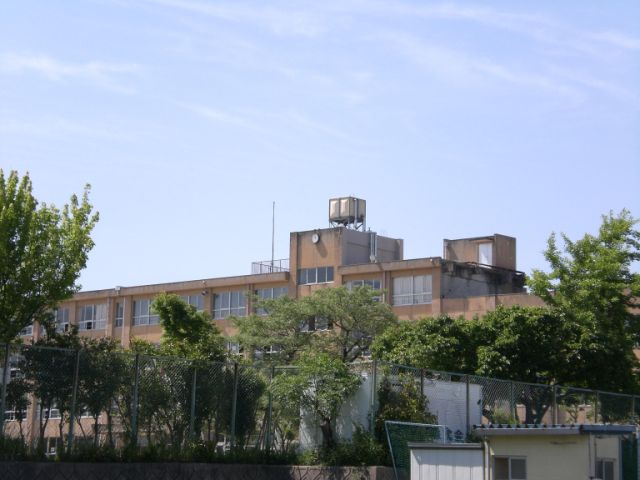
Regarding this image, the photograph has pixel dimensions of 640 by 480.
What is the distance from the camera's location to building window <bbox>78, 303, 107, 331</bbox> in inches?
3243

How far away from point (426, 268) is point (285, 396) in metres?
37.8

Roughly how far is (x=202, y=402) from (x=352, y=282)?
41546 mm

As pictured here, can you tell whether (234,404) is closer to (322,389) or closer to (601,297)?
(322,389)

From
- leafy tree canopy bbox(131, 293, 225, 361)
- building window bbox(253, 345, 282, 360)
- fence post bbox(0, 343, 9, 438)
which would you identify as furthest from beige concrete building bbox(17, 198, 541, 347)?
fence post bbox(0, 343, 9, 438)

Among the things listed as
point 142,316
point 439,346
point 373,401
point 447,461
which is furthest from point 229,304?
point 447,461

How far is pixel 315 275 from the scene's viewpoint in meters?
72.9

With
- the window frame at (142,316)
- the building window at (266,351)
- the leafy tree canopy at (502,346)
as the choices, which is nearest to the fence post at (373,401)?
the leafy tree canopy at (502,346)

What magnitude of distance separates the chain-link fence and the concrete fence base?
70 centimetres

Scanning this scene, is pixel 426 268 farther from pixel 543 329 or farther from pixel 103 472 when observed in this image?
pixel 103 472

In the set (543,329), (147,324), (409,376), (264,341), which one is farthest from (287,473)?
(147,324)

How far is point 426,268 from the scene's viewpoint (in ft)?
223

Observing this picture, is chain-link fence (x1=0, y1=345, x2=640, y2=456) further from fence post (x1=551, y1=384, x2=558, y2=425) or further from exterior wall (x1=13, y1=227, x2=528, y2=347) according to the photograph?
exterior wall (x1=13, y1=227, x2=528, y2=347)

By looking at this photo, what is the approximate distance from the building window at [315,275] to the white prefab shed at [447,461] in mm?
45288

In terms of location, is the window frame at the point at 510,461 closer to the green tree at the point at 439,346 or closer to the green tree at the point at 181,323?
the green tree at the point at 439,346
